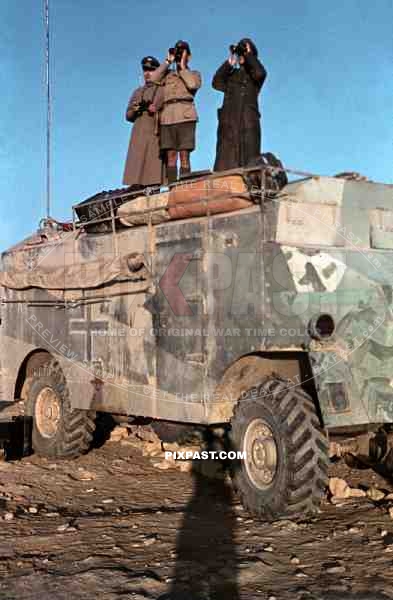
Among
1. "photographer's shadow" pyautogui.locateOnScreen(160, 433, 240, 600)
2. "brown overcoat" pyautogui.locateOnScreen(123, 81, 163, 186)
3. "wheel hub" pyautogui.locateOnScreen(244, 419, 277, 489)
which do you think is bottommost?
"photographer's shadow" pyautogui.locateOnScreen(160, 433, 240, 600)

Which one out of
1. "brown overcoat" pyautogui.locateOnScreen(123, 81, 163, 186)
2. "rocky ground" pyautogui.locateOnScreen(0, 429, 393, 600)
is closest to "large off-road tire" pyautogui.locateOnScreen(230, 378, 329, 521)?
"rocky ground" pyautogui.locateOnScreen(0, 429, 393, 600)

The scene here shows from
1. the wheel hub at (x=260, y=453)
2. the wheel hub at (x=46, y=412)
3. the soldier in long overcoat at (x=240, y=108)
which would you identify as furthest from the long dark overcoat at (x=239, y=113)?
the wheel hub at (x=46, y=412)

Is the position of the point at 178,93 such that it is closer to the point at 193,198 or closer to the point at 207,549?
the point at 193,198

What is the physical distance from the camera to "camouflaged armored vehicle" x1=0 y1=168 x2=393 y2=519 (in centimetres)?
573

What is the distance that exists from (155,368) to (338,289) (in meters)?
2.07

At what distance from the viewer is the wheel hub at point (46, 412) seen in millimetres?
9000

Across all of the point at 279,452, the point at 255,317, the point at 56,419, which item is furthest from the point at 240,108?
the point at 56,419

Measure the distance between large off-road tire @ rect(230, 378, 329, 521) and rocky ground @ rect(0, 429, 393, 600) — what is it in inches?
6.8

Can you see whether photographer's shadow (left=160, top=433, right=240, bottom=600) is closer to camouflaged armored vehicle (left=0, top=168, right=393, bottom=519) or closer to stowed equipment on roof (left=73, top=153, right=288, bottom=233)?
camouflaged armored vehicle (left=0, top=168, right=393, bottom=519)

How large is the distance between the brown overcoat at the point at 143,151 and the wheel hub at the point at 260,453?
3.73 m

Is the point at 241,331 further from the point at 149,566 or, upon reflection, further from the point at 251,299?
the point at 149,566

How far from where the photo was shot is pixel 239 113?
8148mm

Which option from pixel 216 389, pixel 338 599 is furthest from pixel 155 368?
pixel 338 599

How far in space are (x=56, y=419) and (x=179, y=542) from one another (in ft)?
13.0
